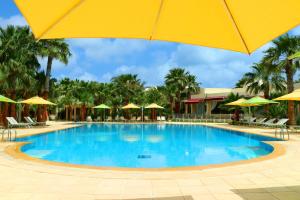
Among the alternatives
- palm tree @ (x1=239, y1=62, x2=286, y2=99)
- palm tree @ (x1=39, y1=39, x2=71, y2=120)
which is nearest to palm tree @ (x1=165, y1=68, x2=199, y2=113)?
palm tree @ (x1=239, y1=62, x2=286, y2=99)

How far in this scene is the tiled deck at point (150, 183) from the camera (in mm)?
4293

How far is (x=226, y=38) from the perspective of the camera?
3.19m

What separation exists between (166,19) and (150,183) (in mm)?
3188

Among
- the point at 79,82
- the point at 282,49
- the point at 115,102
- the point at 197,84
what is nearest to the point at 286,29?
the point at 282,49

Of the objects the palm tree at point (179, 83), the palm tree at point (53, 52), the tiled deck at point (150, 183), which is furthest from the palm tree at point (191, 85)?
the tiled deck at point (150, 183)

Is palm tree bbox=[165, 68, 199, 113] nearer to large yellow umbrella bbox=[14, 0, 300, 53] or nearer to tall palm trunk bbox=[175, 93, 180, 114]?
tall palm trunk bbox=[175, 93, 180, 114]

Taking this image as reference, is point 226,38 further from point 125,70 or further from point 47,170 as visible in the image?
point 125,70

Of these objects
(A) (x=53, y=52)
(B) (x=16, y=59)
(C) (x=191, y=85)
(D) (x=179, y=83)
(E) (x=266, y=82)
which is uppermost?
(A) (x=53, y=52)

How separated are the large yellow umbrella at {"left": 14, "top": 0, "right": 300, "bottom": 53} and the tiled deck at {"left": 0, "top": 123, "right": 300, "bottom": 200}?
7.69 ft

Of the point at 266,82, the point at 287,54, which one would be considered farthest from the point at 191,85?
the point at 287,54

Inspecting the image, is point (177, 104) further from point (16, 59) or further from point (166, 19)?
point (166, 19)

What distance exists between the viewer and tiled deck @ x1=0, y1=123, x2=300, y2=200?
4293mm

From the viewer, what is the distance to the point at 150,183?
16.9 ft

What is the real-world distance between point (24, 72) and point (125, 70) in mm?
21382
